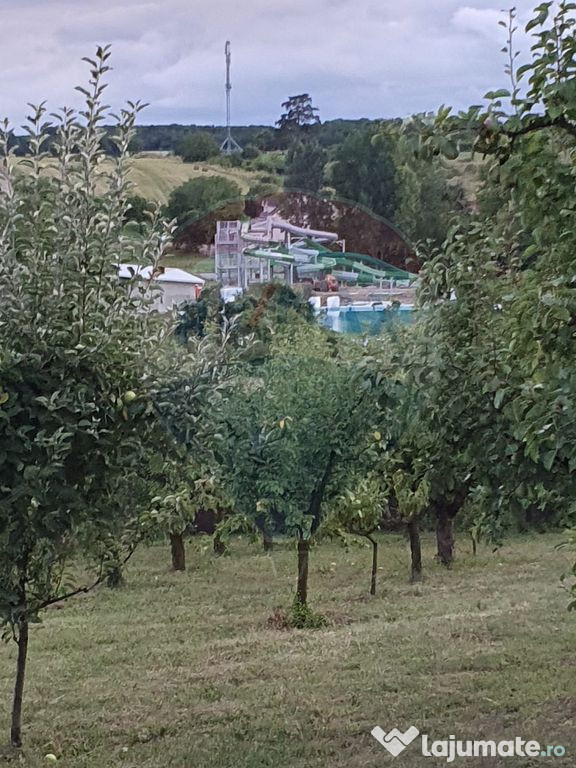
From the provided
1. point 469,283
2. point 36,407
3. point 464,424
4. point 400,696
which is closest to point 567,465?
point 464,424

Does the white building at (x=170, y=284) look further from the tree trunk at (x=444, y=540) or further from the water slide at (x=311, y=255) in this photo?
the tree trunk at (x=444, y=540)

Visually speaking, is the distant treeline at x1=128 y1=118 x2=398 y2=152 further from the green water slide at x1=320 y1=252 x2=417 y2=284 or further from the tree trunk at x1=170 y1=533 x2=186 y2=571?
the tree trunk at x1=170 y1=533 x2=186 y2=571

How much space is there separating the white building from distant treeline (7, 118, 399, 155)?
0.38m

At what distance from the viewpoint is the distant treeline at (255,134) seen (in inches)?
112

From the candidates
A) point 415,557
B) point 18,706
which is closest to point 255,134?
point 18,706

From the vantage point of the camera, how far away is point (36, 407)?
2373mm

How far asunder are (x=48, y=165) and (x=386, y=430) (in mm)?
1514

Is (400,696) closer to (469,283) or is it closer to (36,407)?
(469,283)

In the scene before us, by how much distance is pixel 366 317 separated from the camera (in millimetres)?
3008

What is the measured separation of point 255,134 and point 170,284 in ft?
2.15

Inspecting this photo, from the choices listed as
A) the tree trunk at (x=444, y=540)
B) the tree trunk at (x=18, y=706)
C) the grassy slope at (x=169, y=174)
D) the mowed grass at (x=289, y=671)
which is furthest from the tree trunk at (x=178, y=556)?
the grassy slope at (x=169, y=174)

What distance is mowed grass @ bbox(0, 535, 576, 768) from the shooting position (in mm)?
3723

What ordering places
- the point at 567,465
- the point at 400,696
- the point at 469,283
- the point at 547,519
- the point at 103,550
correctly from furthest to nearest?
the point at 547,519
the point at 400,696
the point at 103,550
the point at 469,283
the point at 567,465

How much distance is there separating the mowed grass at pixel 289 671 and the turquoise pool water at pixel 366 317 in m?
1.71
